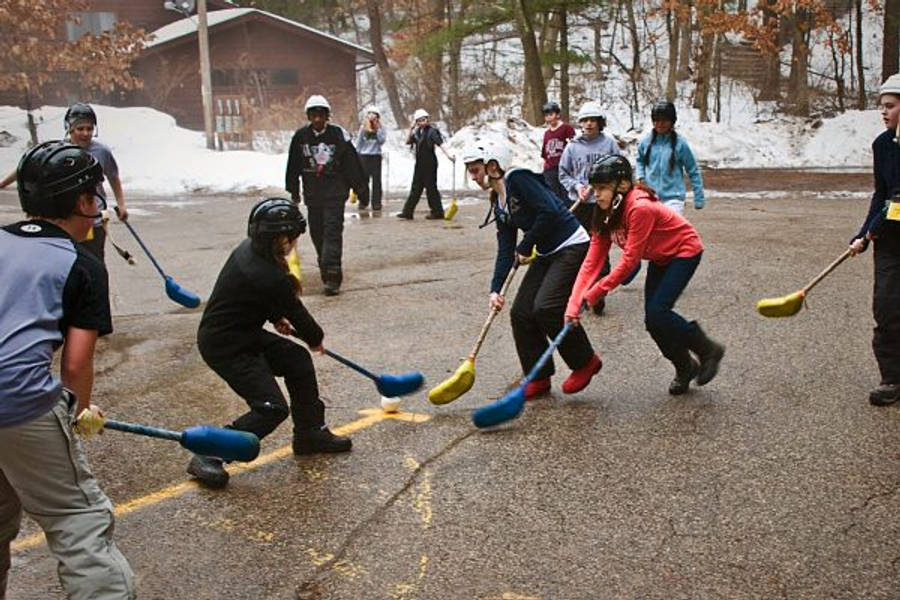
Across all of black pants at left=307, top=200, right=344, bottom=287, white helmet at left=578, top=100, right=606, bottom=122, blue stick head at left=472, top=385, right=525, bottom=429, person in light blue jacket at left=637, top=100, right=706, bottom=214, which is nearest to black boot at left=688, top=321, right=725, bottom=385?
blue stick head at left=472, top=385, right=525, bottom=429

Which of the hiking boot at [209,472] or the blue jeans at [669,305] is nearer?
the hiking boot at [209,472]

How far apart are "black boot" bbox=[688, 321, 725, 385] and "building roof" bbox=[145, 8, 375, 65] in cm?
2898

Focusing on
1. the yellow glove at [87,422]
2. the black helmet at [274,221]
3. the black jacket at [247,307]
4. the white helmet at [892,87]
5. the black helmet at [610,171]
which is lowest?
the yellow glove at [87,422]

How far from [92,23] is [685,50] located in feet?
72.1

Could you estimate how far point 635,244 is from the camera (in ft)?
17.6

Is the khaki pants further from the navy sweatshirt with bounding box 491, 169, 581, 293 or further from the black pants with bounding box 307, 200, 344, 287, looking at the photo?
the black pants with bounding box 307, 200, 344, 287

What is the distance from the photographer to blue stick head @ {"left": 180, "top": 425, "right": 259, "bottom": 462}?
3.63 m

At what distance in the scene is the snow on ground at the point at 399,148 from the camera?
21438 millimetres

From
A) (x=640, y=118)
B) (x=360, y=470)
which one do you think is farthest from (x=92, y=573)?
(x=640, y=118)

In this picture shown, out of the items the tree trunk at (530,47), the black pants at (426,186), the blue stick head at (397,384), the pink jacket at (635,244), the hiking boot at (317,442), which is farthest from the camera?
the tree trunk at (530,47)

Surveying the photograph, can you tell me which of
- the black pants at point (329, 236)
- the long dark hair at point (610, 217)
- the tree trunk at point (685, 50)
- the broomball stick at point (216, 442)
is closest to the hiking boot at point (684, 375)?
the long dark hair at point (610, 217)

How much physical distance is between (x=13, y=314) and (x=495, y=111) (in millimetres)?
31133

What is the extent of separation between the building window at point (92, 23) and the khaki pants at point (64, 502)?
34.0 metres

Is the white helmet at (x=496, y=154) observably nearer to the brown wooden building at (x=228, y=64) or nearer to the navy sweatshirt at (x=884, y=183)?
the navy sweatshirt at (x=884, y=183)
